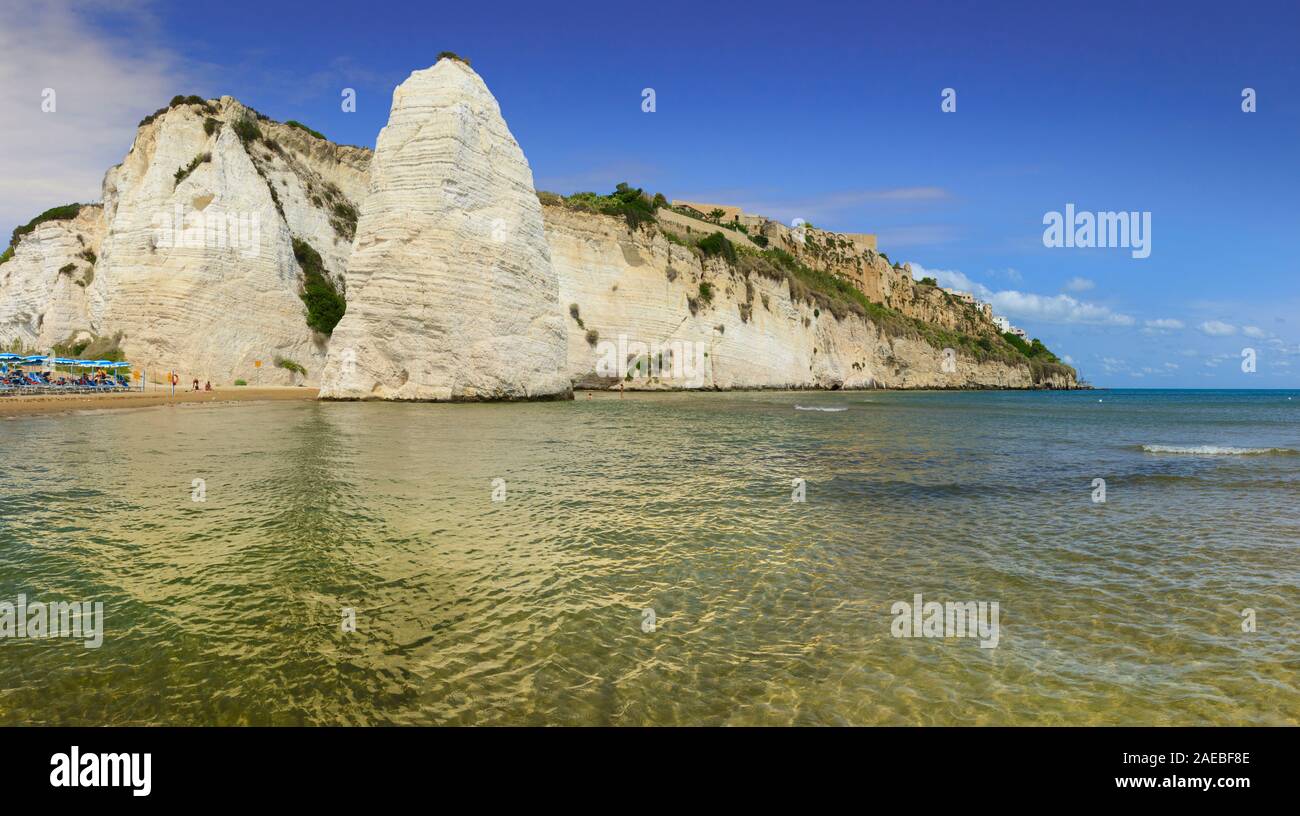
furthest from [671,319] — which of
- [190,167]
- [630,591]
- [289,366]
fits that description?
[630,591]

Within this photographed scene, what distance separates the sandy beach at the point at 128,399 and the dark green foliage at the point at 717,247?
35.2 metres

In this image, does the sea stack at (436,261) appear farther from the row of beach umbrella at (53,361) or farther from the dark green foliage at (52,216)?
the dark green foliage at (52,216)

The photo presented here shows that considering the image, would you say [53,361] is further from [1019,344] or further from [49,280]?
[1019,344]

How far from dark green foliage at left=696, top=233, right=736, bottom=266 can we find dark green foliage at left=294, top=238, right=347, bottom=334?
99.1ft

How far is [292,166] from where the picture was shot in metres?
45.8

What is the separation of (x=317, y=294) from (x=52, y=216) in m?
24.3

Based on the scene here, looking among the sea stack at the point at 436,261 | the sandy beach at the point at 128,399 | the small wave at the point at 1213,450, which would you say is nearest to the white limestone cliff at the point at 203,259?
the sandy beach at the point at 128,399

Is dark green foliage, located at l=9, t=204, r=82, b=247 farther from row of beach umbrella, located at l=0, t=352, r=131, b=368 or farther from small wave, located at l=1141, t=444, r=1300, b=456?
small wave, located at l=1141, t=444, r=1300, b=456

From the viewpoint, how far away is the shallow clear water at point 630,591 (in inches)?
138

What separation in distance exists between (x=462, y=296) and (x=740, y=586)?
2696cm

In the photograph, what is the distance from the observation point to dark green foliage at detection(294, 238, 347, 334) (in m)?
42.3

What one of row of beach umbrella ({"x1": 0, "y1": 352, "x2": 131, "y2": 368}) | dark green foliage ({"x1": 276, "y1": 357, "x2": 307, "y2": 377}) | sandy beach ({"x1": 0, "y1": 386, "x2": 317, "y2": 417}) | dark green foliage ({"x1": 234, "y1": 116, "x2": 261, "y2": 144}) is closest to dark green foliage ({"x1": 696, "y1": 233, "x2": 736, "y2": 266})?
dark green foliage ({"x1": 276, "y1": 357, "x2": 307, "y2": 377})

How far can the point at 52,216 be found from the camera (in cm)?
4847
